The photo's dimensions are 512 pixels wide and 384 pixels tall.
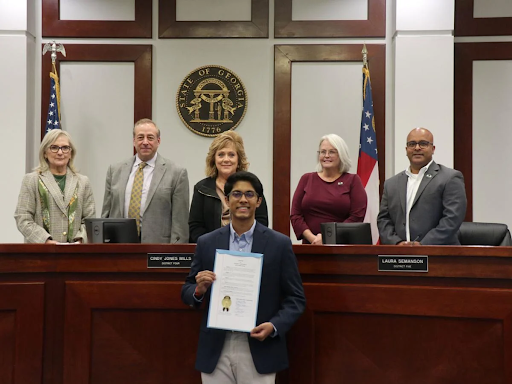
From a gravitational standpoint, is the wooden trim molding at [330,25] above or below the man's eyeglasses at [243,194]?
above

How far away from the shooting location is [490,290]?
276 centimetres

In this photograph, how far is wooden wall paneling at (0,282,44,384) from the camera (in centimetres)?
290

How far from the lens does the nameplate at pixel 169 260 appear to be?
9.62 ft

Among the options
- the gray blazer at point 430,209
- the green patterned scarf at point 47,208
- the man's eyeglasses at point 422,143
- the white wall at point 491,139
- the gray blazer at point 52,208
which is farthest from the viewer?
the white wall at point 491,139

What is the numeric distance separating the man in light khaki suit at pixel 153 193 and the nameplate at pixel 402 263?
1.37 metres

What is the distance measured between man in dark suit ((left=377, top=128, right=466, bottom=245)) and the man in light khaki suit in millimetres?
1225

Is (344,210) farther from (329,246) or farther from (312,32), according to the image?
(312,32)

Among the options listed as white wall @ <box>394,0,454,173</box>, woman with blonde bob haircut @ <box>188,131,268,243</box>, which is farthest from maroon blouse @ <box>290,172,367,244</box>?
white wall @ <box>394,0,454,173</box>

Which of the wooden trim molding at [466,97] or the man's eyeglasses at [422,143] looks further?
the wooden trim molding at [466,97]

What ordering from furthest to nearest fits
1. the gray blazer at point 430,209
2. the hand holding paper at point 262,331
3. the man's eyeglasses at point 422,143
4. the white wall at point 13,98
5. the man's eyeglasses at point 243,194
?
the white wall at point 13,98 → the man's eyeglasses at point 422,143 → the gray blazer at point 430,209 → the man's eyeglasses at point 243,194 → the hand holding paper at point 262,331

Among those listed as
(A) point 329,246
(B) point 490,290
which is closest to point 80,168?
(A) point 329,246

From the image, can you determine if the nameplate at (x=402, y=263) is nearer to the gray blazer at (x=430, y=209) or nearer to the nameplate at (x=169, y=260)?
the gray blazer at (x=430, y=209)

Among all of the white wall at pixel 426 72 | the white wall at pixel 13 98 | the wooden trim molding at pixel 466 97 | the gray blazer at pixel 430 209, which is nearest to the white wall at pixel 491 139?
the wooden trim molding at pixel 466 97

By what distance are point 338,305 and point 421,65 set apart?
3.40 m
